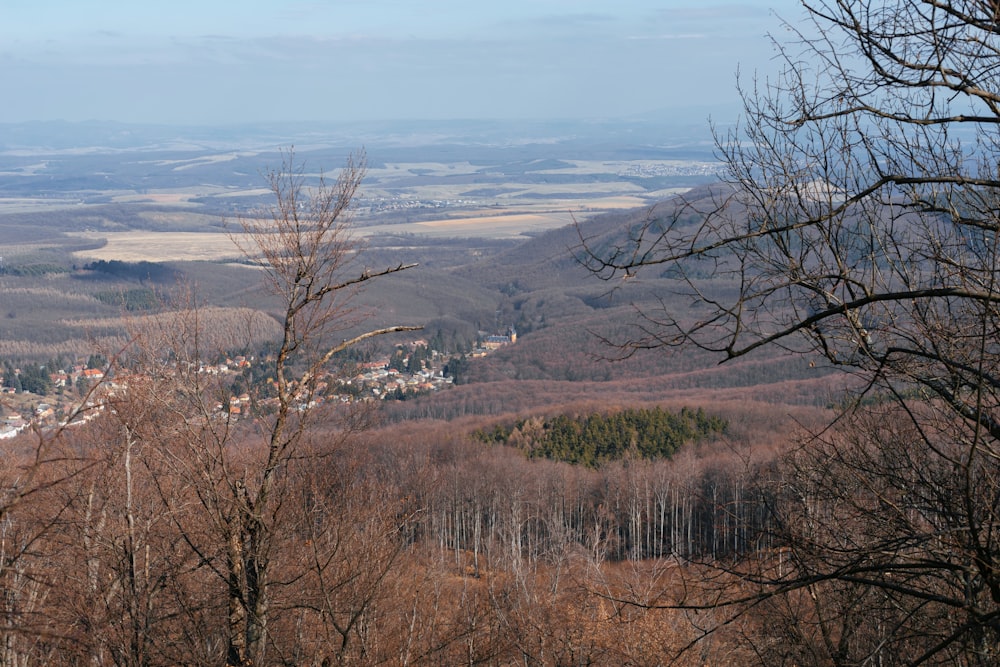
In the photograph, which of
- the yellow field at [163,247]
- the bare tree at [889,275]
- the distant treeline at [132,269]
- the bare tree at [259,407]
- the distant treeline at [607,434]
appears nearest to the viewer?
the bare tree at [889,275]

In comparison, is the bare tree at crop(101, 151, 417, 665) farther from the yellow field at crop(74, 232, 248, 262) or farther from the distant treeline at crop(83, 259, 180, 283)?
the yellow field at crop(74, 232, 248, 262)

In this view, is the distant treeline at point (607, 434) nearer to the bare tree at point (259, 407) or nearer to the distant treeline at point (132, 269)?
the bare tree at point (259, 407)

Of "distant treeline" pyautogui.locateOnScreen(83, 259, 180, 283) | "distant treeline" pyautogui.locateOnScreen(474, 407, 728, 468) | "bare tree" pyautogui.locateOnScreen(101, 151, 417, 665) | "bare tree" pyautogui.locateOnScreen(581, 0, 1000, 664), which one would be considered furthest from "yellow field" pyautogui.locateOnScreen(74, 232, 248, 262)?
"bare tree" pyautogui.locateOnScreen(581, 0, 1000, 664)

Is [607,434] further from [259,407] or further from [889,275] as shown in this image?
[889,275]

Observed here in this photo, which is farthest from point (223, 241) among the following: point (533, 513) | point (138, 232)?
point (533, 513)

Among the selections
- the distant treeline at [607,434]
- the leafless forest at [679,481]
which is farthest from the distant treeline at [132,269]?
the leafless forest at [679,481]

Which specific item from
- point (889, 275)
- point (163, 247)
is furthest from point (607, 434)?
point (163, 247)

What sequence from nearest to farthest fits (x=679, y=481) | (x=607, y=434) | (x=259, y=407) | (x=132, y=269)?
(x=259, y=407)
(x=679, y=481)
(x=607, y=434)
(x=132, y=269)

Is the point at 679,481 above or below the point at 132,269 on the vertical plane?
above

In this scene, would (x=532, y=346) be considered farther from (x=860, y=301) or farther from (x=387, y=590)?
(x=860, y=301)
